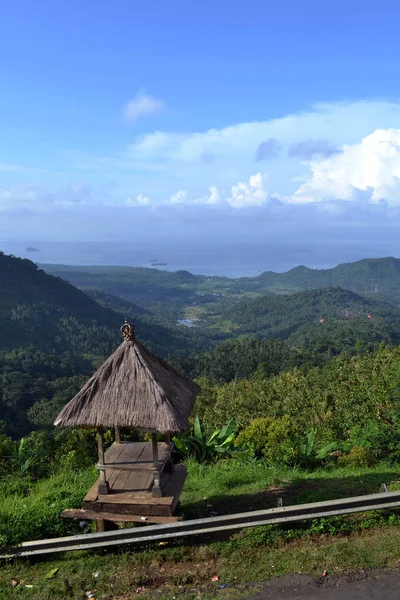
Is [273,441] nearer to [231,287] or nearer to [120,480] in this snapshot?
[120,480]

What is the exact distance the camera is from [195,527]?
5750 mm

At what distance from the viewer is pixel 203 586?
5137 millimetres

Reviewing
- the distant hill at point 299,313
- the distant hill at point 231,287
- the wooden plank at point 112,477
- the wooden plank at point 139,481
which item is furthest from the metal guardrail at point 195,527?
the distant hill at point 231,287

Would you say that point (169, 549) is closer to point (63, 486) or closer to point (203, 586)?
point (203, 586)

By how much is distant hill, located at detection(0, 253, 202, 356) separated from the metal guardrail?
242ft

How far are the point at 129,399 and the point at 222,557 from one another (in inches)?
A: 87.9

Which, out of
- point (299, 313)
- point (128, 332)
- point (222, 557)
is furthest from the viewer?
point (299, 313)

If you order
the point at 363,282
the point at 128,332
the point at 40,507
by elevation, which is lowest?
the point at 40,507

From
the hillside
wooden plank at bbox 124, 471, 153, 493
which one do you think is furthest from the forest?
the hillside

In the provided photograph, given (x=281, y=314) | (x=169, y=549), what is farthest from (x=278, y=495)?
(x=281, y=314)

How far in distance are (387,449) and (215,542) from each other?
521cm

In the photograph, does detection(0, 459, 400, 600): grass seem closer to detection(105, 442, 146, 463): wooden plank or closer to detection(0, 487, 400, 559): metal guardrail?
detection(0, 487, 400, 559): metal guardrail

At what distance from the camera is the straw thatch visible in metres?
5.71

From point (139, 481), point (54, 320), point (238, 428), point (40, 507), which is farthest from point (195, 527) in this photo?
point (54, 320)
